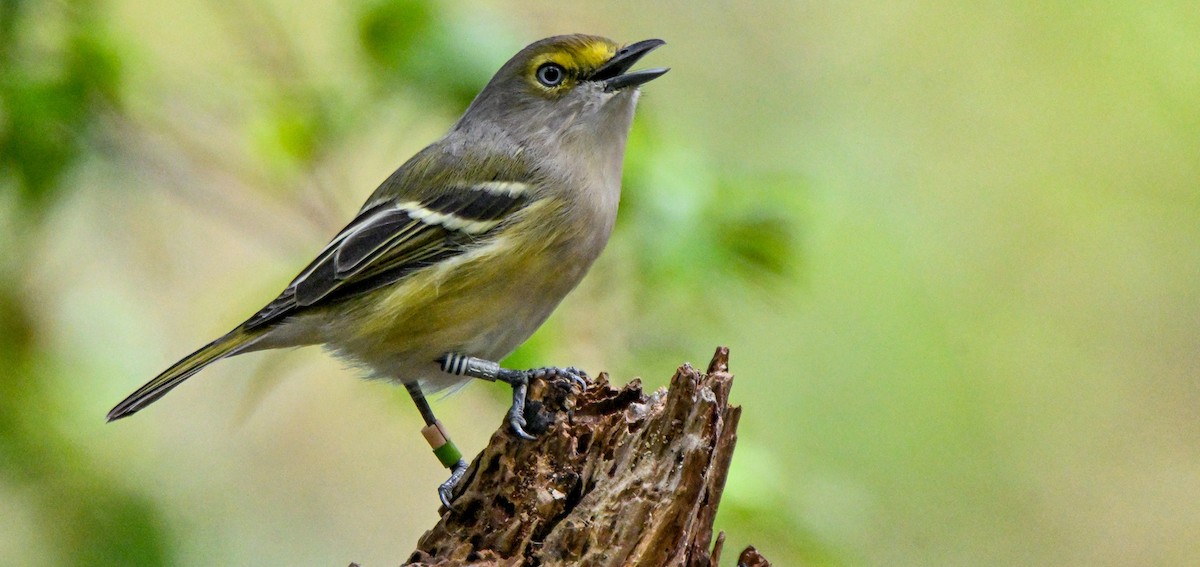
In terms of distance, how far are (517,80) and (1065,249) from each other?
506 cm

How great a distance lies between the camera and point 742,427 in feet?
16.1

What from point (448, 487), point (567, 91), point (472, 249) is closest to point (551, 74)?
point (567, 91)

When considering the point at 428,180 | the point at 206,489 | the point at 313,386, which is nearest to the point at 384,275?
the point at 428,180

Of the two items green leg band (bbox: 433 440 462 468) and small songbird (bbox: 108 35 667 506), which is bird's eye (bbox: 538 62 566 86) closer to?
small songbird (bbox: 108 35 667 506)

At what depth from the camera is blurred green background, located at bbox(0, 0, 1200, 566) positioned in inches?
176

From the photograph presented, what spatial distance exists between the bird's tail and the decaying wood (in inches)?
43.6

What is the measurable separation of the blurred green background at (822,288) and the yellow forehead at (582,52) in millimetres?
192

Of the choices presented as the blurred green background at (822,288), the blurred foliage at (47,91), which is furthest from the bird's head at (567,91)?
the blurred foliage at (47,91)

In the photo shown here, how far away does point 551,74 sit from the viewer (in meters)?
4.28

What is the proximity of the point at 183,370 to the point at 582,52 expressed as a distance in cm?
175

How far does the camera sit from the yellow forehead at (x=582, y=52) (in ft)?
13.6

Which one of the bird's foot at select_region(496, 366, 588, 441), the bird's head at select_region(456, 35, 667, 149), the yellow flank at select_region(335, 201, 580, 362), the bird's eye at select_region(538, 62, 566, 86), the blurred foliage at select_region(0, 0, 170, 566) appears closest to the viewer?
the bird's foot at select_region(496, 366, 588, 441)

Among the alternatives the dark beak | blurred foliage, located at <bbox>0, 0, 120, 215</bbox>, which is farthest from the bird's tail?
the dark beak

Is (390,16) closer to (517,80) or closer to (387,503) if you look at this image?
(517,80)
